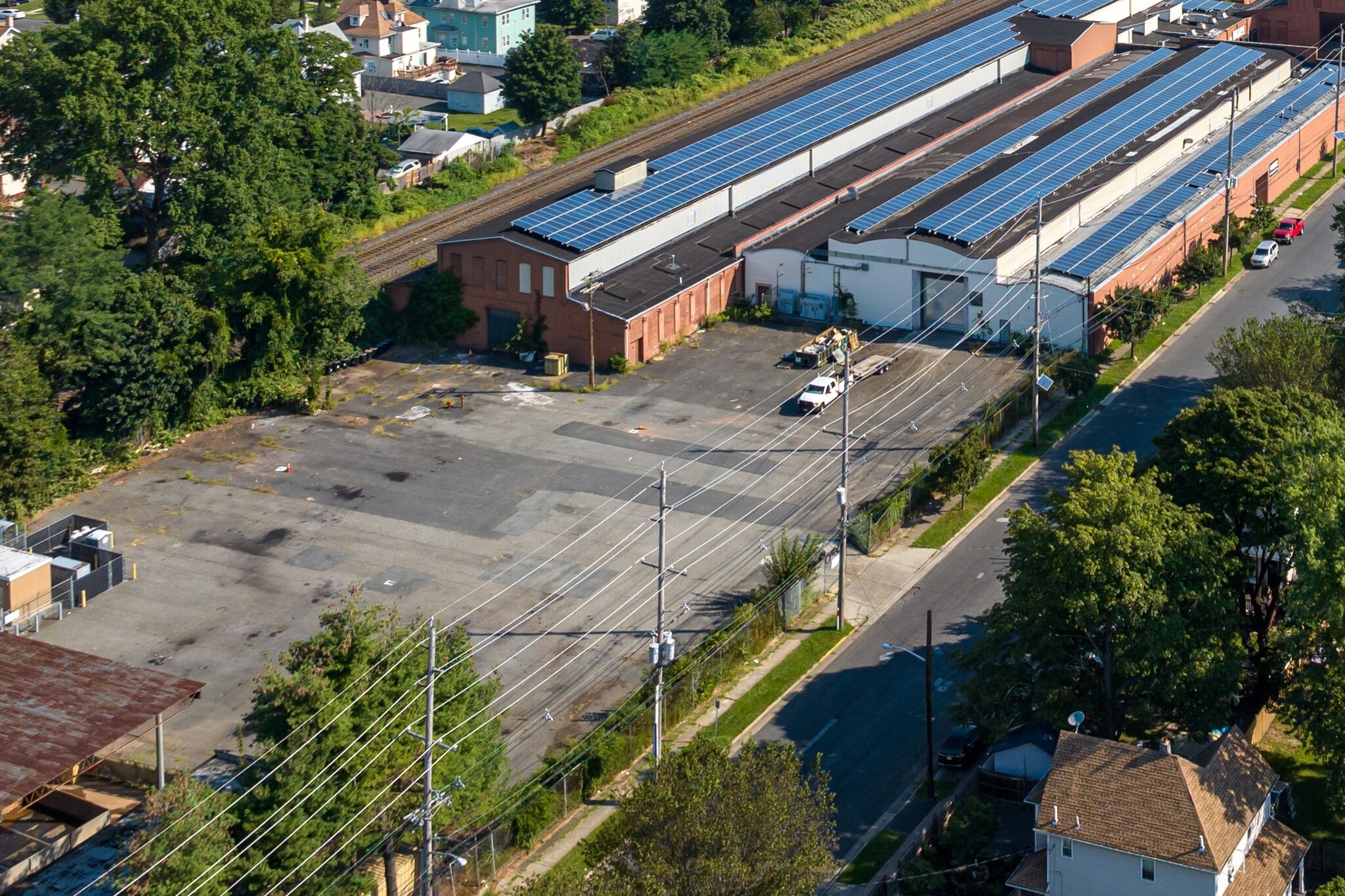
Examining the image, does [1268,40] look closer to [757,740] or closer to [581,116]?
[581,116]

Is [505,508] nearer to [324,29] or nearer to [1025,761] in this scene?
[1025,761]

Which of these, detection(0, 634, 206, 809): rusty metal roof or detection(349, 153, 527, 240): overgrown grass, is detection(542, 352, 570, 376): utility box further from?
detection(0, 634, 206, 809): rusty metal roof

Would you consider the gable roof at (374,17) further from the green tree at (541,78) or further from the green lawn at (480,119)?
the green tree at (541,78)

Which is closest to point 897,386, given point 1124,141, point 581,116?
point 1124,141

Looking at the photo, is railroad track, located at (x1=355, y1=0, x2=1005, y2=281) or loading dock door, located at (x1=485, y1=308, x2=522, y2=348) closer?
loading dock door, located at (x1=485, y1=308, x2=522, y2=348)

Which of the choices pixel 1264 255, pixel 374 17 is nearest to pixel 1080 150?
pixel 1264 255

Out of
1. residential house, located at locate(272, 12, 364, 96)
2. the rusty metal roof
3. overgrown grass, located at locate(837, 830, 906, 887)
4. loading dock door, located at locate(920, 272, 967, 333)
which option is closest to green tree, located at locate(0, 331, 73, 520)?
the rusty metal roof

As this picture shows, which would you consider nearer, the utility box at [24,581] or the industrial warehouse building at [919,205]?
the utility box at [24,581]

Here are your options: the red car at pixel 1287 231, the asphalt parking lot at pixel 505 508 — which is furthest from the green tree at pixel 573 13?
the asphalt parking lot at pixel 505 508
